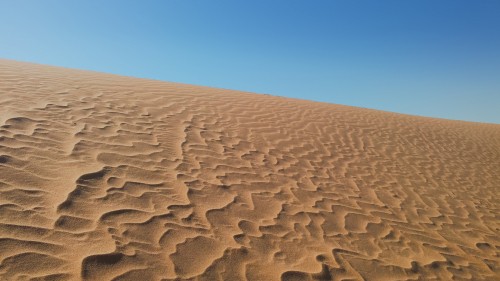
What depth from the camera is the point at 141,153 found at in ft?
15.8

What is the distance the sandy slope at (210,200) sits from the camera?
2.85m

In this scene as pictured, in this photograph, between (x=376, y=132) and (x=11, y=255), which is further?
(x=376, y=132)

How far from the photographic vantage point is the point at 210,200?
3.98 meters

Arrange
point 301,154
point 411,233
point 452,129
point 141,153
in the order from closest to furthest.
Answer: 1. point 411,233
2. point 141,153
3. point 301,154
4. point 452,129

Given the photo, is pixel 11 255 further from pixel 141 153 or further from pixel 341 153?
pixel 341 153

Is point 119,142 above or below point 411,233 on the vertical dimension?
above

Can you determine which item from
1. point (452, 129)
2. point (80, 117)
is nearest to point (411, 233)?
point (80, 117)

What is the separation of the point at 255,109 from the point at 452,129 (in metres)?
8.36

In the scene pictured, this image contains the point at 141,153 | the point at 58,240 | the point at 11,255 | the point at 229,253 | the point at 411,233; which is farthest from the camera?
the point at 141,153

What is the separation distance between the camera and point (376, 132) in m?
9.70

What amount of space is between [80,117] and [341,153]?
5059mm

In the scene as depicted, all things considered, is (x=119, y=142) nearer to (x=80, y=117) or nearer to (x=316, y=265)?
(x=80, y=117)

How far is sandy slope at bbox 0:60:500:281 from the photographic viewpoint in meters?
2.85

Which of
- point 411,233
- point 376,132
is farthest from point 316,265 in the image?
point 376,132
